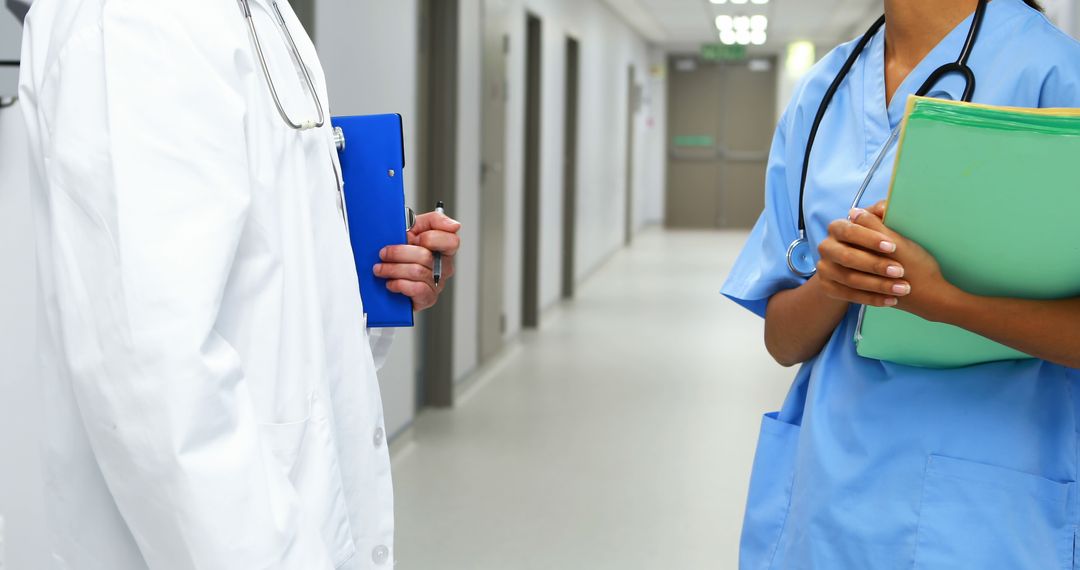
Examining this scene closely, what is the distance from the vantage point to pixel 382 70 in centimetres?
377

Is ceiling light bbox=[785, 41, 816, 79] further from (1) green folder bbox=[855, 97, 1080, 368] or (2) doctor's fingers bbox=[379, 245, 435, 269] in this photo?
(1) green folder bbox=[855, 97, 1080, 368]

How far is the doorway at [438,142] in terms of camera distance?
4.77 meters

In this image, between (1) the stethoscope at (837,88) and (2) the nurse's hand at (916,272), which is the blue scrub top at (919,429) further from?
(2) the nurse's hand at (916,272)

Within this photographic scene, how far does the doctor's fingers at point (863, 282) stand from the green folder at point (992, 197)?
46mm

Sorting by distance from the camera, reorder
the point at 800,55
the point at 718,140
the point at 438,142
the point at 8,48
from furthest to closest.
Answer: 1. the point at 718,140
2. the point at 800,55
3. the point at 438,142
4. the point at 8,48

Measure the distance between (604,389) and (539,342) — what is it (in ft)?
4.46

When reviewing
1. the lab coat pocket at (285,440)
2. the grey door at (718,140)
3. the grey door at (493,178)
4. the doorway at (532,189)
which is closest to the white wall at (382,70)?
the grey door at (493,178)

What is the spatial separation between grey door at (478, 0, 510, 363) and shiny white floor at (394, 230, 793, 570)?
290 millimetres

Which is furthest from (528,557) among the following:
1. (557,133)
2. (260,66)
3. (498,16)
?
(557,133)

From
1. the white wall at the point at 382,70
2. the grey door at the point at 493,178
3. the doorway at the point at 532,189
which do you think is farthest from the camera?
the doorway at the point at 532,189

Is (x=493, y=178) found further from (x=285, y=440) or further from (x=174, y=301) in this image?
(x=174, y=301)

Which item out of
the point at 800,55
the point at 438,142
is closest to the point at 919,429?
the point at 438,142

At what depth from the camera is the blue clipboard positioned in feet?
4.04

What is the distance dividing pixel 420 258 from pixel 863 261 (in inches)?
22.1
